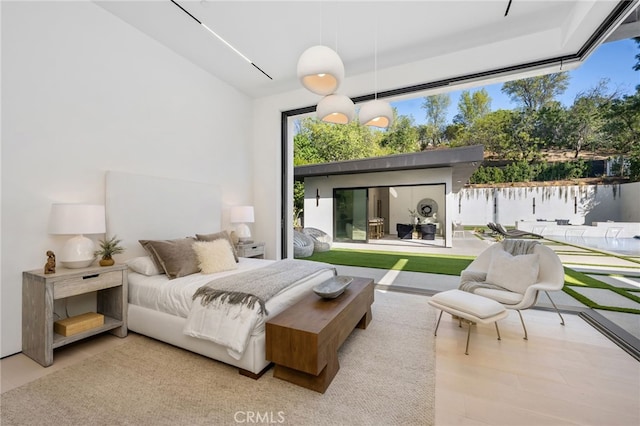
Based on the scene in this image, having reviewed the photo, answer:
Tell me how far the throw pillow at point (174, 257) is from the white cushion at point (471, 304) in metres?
2.63

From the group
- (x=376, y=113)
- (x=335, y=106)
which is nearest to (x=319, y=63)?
(x=335, y=106)

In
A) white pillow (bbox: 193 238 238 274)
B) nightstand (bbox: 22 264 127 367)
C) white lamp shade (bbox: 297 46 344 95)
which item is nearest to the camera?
white lamp shade (bbox: 297 46 344 95)

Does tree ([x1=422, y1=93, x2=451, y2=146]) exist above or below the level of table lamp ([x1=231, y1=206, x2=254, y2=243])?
above

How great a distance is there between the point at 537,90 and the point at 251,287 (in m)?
14.2

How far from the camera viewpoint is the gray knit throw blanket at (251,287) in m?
1.97

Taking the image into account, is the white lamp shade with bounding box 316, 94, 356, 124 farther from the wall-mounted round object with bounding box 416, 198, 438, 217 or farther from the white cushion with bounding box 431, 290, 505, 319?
the wall-mounted round object with bounding box 416, 198, 438, 217

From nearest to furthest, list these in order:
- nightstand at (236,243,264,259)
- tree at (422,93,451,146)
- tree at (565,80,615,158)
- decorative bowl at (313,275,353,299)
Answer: decorative bowl at (313,275,353,299) < tree at (565,80,615,158) < nightstand at (236,243,264,259) < tree at (422,93,451,146)

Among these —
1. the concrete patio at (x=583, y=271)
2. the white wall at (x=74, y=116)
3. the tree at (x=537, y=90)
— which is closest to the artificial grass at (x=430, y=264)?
the concrete patio at (x=583, y=271)

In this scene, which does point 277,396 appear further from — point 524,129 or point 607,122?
point 524,129

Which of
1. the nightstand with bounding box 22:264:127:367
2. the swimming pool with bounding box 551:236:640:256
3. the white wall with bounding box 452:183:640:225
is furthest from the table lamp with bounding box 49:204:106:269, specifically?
the swimming pool with bounding box 551:236:640:256

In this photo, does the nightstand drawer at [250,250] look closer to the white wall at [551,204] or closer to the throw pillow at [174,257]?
the throw pillow at [174,257]

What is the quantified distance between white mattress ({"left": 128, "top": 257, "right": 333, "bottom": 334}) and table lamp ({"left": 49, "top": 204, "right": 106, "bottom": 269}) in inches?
19.0

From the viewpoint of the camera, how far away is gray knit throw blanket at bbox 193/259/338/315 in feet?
6.45

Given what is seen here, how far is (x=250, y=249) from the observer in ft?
14.0
